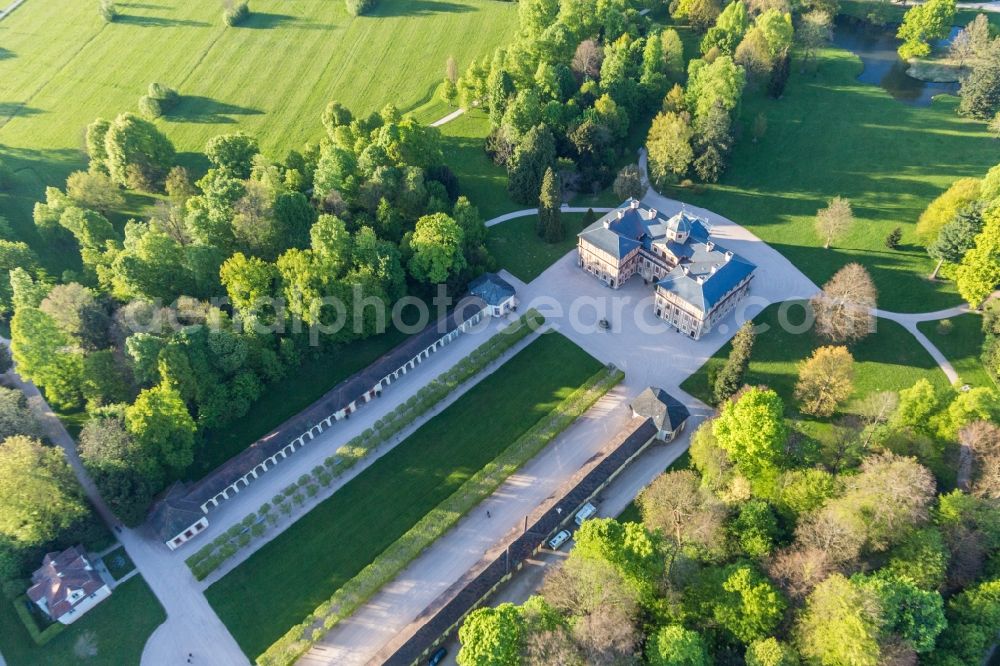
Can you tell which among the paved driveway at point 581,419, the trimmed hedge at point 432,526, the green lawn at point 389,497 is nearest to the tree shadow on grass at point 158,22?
the paved driveway at point 581,419

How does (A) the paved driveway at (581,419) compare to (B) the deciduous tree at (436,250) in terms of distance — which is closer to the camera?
(A) the paved driveway at (581,419)

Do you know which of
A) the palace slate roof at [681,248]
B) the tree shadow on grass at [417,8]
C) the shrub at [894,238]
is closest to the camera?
the palace slate roof at [681,248]

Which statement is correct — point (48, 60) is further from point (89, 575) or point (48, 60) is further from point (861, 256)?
point (861, 256)

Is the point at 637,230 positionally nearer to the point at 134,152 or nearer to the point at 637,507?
the point at 637,507

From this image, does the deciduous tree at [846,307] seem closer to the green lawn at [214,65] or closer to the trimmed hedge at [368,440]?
the trimmed hedge at [368,440]

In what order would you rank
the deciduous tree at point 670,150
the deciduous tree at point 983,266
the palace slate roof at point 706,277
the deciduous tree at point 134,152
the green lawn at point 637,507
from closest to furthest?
the green lawn at point 637,507 < the deciduous tree at point 983,266 < the palace slate roof at point 706,277 < the deciduous tree at point 670,150 < the deciduous tree at point 134,152

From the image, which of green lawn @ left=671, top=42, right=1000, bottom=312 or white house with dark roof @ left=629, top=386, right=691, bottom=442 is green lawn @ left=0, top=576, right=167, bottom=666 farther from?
green lawn @ left=671, top=42, right=1000, bottom=312

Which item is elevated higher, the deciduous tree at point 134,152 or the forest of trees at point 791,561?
the deciduous tree at point 134,152

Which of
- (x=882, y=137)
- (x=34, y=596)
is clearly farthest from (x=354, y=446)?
(x=882, y=137)
